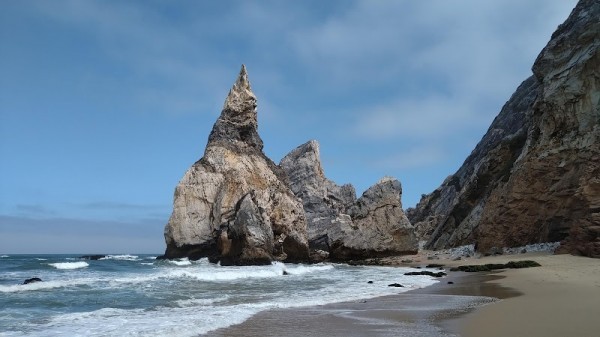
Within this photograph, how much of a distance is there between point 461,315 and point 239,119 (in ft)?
136

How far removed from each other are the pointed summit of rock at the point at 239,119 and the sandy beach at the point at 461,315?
115 feet

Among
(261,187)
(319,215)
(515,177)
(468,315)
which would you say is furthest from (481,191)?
(468,315)

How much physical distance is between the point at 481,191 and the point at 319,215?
58.4 ft

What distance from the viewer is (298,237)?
44250 mm

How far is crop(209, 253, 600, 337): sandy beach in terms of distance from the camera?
8227 millimetres

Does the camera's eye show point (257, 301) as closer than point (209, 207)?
Yes

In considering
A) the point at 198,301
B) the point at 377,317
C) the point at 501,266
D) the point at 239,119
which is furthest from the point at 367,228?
the point at 377,317

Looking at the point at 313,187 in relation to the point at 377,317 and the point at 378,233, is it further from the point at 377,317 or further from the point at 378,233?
the point at 377,317

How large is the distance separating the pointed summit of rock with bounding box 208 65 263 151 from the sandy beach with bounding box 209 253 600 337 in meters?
34.9

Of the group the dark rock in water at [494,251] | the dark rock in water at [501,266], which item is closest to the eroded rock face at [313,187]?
the dark rock in water at [494,251]

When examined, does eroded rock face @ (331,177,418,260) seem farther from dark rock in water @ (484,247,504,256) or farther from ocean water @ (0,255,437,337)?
ocean water @ (0,255,437,337)

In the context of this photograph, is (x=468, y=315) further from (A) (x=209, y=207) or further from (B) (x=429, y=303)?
(A) (x=209, y=207)

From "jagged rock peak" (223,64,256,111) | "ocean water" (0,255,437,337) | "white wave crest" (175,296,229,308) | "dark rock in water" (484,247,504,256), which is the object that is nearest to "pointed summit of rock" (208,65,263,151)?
"jagged rock peak" (223,64,256,111)

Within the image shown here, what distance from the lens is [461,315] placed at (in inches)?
407
